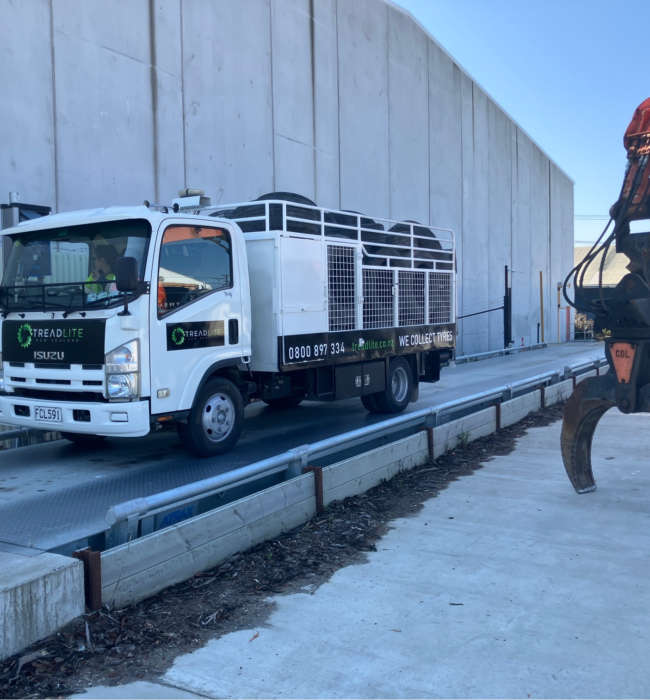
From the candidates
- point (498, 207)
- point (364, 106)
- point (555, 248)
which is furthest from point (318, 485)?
point (555, 248)

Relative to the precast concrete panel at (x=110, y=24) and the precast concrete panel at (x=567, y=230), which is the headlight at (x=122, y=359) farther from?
the precast concrete panel at (x=567, y=230)

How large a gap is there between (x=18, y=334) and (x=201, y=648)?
14.5ft

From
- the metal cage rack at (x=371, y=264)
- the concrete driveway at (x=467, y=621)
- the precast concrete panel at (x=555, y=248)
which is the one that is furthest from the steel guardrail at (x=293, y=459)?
the precast concrete panel at (x=555, y=248)

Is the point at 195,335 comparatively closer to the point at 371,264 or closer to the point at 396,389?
the point at 371,264

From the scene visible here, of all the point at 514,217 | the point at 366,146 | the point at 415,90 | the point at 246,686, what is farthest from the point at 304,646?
the point at 514,217

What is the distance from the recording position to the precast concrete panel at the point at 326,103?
17031 millimetres

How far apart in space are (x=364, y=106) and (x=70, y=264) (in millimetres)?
13925

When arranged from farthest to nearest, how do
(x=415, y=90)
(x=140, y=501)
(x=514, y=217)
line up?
(x=514, y=217) < (x=415, y=90) < (x=140, y=501)

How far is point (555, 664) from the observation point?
3.68m

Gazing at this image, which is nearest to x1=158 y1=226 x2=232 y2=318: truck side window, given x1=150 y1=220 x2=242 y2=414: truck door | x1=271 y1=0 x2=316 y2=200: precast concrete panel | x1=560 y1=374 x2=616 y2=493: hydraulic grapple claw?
x1=150 y1=220 x2=242 y2=414: truck door

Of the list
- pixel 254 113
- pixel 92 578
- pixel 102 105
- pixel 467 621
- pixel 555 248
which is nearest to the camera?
pixel 92 578

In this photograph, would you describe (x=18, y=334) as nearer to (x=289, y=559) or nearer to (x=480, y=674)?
(x=289, y=559)

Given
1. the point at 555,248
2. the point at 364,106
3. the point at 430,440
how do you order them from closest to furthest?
the point at 430,440 → the point at 364,106 → the point at 555,248

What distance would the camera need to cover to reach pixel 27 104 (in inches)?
405
